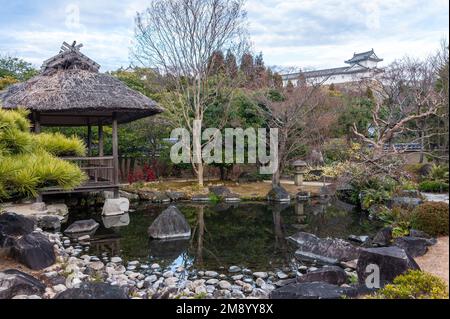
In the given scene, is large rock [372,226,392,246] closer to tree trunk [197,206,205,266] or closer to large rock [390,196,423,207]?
large rock [390,196,423,207]

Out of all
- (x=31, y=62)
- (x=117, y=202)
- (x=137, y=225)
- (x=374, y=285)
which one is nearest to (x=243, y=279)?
(x=374, y=285)

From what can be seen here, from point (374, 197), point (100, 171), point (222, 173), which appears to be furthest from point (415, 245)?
point (222, 173)

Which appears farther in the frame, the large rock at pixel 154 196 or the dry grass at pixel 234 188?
the dry grass at pixel 234 188

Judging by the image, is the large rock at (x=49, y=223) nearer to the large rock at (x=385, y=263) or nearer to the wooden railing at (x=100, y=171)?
the wooden railing at (x=100, y=171)

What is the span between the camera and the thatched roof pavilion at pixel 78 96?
9945mm

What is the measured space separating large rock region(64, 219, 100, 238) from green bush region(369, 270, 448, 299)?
20.8 ft

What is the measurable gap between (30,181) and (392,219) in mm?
7414

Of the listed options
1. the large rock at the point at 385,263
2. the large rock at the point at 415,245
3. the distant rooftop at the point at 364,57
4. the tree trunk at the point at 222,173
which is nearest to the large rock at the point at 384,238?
the large rock at the point at 415,245

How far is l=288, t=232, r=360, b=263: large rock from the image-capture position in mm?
6394

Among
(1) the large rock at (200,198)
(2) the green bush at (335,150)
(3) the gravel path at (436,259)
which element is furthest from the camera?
(2) the green bush at (335,150)

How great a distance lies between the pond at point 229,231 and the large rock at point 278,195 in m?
0.62

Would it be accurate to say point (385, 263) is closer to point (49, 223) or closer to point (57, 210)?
point (49, 223)

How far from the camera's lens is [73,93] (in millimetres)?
10203

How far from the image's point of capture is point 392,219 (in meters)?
8.67
